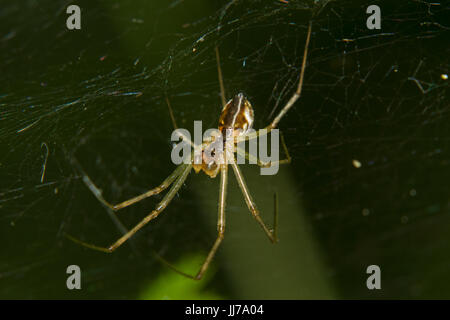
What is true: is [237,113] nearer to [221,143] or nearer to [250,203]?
[221,143]

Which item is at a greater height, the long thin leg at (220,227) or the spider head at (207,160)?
the spider head at (207,160)

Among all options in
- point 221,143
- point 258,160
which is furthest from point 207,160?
point 258,160

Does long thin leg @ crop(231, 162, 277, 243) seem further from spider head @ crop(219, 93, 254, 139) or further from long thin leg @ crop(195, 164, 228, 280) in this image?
spider head @ crop(219, 93, 254, 139)

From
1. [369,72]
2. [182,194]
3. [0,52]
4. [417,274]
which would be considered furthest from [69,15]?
[417,274]

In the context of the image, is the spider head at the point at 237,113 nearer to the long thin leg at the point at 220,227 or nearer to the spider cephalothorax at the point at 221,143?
the spider cephalothorax at the point at 221,143

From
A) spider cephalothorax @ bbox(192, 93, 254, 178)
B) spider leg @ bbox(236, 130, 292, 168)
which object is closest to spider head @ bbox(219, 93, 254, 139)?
spider cephalothorax @ bbox(192, 93, 254, 178)

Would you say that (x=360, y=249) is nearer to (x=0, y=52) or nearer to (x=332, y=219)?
→ (x=332, y=219)

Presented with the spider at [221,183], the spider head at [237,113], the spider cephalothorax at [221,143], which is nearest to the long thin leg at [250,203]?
the spider at [221,183]
